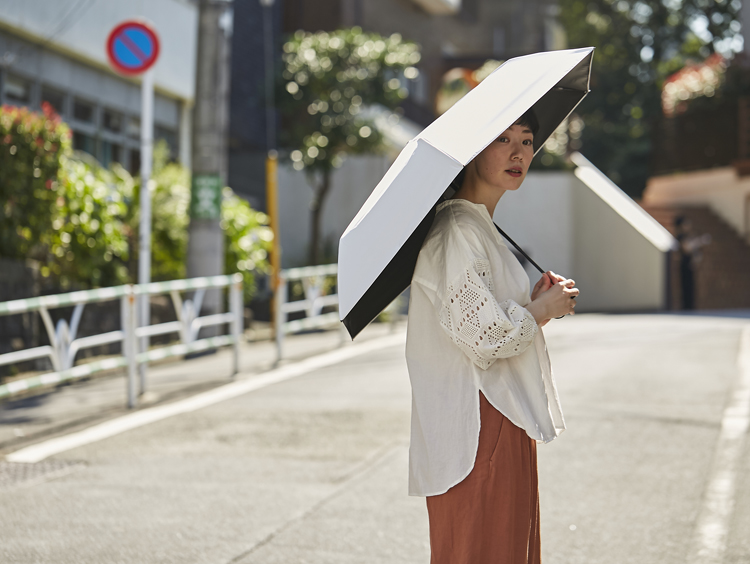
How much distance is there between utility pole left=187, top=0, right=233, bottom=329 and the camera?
1291 centimetres

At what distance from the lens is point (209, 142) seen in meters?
13.2

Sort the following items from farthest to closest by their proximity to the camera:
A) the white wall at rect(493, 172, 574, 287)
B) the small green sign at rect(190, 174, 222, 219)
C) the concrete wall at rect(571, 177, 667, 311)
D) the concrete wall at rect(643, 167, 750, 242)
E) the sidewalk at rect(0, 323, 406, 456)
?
the concrete wall at rect(643, 167, 750, 242) < the white wall at rect(493, 172, 574, 287) < the concrete wall at rect(571, 177, 667, 311) < the small green sign at rect(190, 174, 222, 219) < the sidewalk at rect(0, 323, 406, 456)

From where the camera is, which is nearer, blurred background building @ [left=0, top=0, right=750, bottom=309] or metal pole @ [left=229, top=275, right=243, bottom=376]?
metal pole @ [left=229, top=275, right=243, bottom=376]

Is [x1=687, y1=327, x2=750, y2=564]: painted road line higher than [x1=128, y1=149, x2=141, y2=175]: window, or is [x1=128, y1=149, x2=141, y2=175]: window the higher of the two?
[x1=128, y1=149, x2=141, y2=175]: window

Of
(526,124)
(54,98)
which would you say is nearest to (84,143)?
(54,98)

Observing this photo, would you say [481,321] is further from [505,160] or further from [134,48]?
[134,48]

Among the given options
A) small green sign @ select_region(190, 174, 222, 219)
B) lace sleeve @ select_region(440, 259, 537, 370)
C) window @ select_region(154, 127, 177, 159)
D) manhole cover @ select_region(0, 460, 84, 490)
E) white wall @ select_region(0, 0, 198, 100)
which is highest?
white wall @ select_region(0, 0, 198, 100)

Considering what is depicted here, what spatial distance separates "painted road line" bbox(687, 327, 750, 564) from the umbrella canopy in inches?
100

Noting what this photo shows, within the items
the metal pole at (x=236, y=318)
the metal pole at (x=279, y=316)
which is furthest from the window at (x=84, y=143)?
the metal pole at (x=236, y=318)

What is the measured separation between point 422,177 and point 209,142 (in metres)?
10.9

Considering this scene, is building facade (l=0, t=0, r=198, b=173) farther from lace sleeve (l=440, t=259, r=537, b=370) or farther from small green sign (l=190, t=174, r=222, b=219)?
lace sleeve (l=440, t=259, r=537, b=370)

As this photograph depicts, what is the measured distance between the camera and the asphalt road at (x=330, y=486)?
463 centimetres

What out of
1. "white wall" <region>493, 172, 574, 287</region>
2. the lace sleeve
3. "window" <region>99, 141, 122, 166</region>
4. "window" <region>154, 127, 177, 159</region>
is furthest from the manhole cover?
"white wall" <region>493, 172, 574, 287</region>

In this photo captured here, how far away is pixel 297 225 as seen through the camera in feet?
76.3
